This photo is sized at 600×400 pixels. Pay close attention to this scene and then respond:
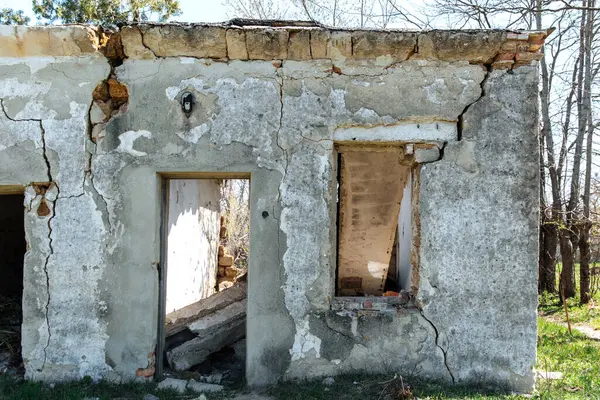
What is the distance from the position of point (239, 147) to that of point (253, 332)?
5.42 feet

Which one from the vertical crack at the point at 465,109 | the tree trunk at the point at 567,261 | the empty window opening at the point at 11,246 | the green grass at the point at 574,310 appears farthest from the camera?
the tree trunk at the point at 567,261

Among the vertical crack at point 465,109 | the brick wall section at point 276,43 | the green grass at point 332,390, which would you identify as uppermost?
the brick wall section at point 276,43

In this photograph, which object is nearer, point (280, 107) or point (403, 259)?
point (280, 107)

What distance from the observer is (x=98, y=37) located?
456 cm

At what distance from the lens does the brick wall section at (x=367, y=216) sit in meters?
6.86

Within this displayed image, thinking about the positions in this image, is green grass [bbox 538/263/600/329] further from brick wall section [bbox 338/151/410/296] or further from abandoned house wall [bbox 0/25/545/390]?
abandoned house wall [bbox 0/25/545/390]

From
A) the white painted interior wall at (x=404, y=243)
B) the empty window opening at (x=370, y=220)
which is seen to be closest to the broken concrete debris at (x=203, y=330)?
the empty window opening at (x=370, y=220)

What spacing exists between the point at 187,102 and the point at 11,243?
525cm

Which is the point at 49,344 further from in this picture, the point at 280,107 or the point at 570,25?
the point at 570,25

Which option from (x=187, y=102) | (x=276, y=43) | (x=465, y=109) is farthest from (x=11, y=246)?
(x=465, y=109)

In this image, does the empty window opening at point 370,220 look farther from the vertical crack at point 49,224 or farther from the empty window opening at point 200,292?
the vertical crack at point 49,224

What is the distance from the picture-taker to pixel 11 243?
805cm

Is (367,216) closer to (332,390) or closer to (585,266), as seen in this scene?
(332,390)

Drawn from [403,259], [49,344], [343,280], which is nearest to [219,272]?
[343,280]
